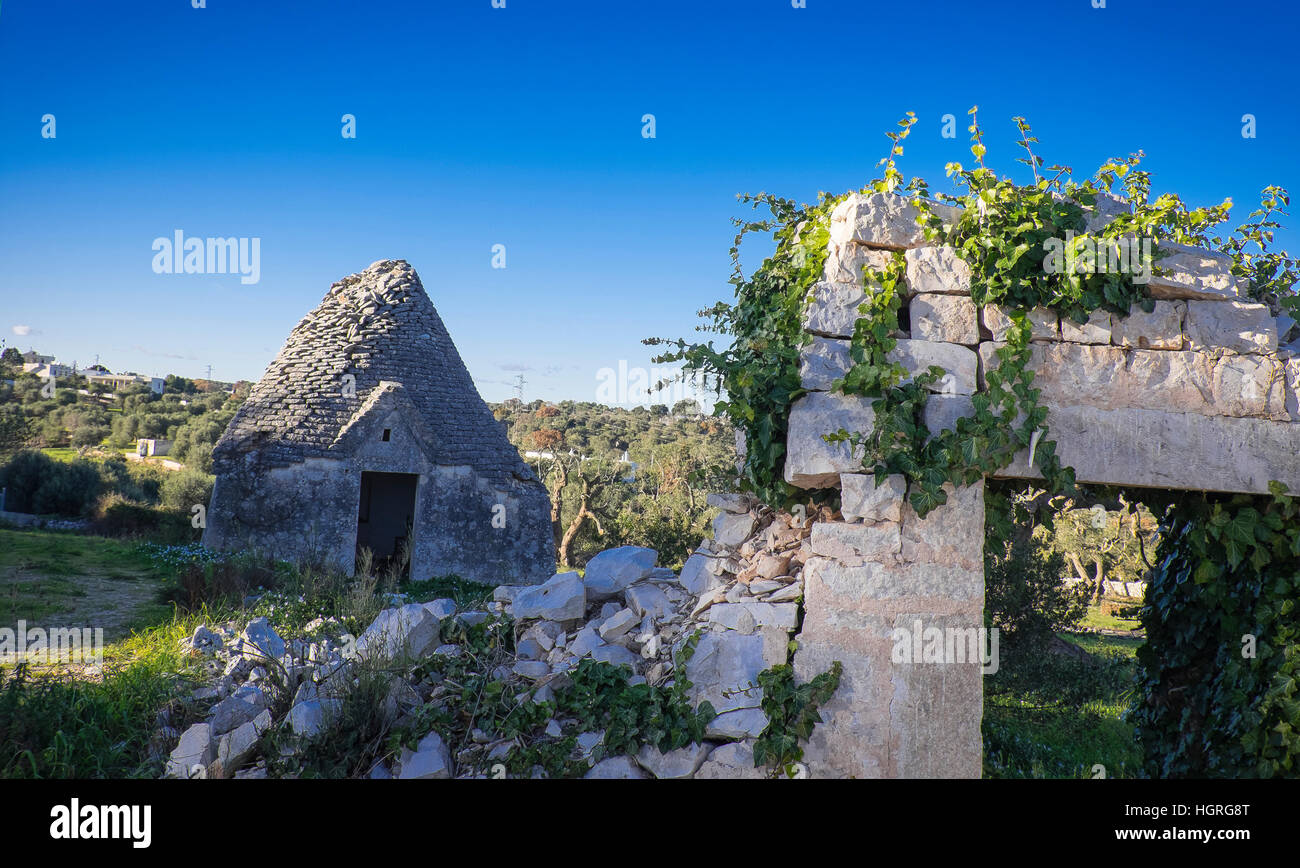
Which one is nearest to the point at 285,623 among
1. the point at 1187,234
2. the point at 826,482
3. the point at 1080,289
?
the point at 826,482

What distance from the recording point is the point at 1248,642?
387 centimetres

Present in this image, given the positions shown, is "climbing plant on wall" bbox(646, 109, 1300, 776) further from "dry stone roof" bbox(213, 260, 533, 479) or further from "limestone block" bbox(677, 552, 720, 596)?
"dry stone roof" bbox(213, 260, 533, 479)

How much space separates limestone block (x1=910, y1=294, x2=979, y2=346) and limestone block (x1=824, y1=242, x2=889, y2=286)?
274 millimetres

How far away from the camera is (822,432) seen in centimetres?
360

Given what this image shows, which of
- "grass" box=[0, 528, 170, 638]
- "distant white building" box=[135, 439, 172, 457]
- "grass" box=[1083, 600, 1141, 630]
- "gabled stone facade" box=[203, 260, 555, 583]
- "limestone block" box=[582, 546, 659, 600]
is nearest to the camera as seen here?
"limestone block" box=[582, 546, 659, 600]

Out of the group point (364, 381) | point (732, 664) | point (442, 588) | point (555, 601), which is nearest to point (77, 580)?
point (442, 588)

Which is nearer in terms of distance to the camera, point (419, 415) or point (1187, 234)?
point (1187, 234)

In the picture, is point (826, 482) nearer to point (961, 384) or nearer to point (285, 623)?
point (961, 384)

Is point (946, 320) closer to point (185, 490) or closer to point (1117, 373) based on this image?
point (1117, 373)

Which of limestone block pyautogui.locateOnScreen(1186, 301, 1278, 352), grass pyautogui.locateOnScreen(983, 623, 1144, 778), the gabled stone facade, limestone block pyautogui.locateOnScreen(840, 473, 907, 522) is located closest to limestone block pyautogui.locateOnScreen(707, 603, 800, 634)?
limestone block pyautogui.locateOnScreen(840, 473, 907, 522)

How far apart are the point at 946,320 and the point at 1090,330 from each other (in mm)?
643

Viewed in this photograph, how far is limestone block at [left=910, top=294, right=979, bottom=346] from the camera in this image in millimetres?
3654

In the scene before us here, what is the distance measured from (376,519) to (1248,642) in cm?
1201

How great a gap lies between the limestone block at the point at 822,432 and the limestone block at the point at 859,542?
0.25 metres
